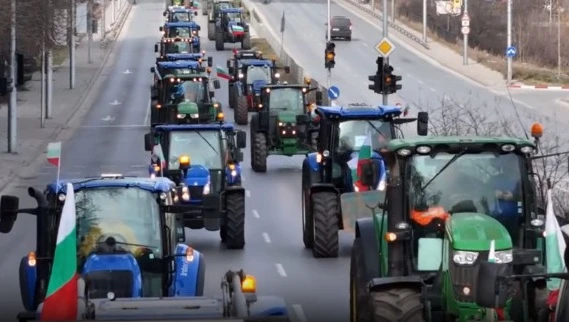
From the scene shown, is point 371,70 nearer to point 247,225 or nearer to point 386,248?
point 247,225

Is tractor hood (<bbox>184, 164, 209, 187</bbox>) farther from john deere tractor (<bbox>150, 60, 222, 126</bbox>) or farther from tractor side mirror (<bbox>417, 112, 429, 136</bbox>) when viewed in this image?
john deere tractor (<bbox>150, 60, 222, 126</bbox>)

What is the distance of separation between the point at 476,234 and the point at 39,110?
5030 cm

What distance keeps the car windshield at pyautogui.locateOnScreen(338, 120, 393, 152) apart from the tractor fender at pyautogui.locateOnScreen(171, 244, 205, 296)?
1021cm

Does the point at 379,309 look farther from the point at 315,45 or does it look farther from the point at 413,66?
the point at 315,45

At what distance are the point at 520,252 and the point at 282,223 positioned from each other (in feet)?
60.1

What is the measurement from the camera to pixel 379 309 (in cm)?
1288

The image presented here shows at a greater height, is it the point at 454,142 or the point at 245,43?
the point at 245,43

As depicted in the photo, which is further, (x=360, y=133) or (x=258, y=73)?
(x=258, y=73)

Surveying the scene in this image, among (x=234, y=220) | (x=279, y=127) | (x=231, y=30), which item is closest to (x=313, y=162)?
(x=234, y=220)

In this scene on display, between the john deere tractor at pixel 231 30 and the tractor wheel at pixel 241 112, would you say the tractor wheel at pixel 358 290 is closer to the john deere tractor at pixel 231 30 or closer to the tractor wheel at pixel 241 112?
the tractor wheel at pixel 241 112

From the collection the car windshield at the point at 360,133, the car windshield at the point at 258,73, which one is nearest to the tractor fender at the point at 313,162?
the car windshield at the point at 360,133

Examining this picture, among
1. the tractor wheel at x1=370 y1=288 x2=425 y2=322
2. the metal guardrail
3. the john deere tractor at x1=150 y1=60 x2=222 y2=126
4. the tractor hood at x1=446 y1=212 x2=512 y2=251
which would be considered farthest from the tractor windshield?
the metal guardrail

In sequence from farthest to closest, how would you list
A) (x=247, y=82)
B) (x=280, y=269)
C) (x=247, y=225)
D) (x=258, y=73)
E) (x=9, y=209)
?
1. (x=258, y=73)
2. (x=247, y=82)
3. (x=247, y=225)
4. (x=280, y=269)
5. (x=9, y=209)

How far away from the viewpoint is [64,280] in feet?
35.8
